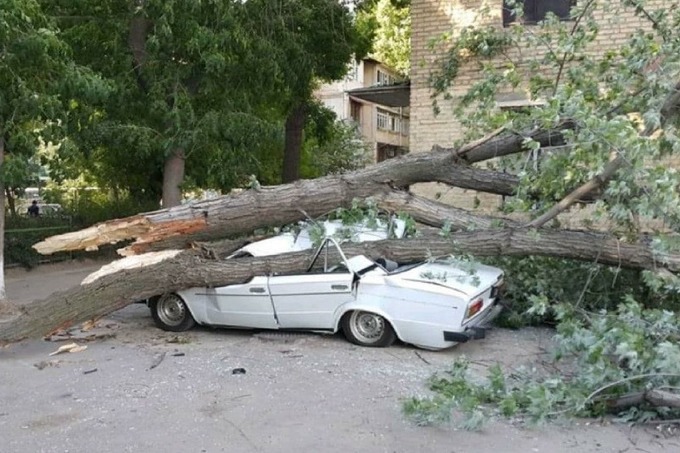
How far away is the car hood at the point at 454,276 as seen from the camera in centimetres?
698

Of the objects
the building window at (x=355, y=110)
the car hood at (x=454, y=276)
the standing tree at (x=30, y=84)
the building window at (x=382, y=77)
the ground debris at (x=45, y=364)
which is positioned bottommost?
the ground debris at (x=45, y=364)

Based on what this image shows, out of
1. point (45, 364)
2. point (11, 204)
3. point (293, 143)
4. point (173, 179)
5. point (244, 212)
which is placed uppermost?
point (293, 143)

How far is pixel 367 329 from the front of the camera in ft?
24.3

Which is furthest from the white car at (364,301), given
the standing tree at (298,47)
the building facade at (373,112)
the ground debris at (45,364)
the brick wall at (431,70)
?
the building facade at (373,112)

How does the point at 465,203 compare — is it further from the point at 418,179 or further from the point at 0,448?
the point at 0,448

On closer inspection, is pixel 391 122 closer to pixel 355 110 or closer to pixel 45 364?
pixel 355 110

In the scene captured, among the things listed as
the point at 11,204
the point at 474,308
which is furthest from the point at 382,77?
the point at 474,308

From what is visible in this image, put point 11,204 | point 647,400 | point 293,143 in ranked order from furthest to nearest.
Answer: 1. point 293,143
2. point 11,204
3. point 647,400

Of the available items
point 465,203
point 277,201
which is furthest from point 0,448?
point 465,203

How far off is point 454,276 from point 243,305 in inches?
95.3

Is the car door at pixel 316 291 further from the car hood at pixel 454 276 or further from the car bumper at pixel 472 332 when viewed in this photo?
the car bumper at pixel 472 332

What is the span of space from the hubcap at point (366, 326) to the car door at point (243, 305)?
94 centimetres

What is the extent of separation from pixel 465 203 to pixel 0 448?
29.9 feet

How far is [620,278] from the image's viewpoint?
26.2 feet
